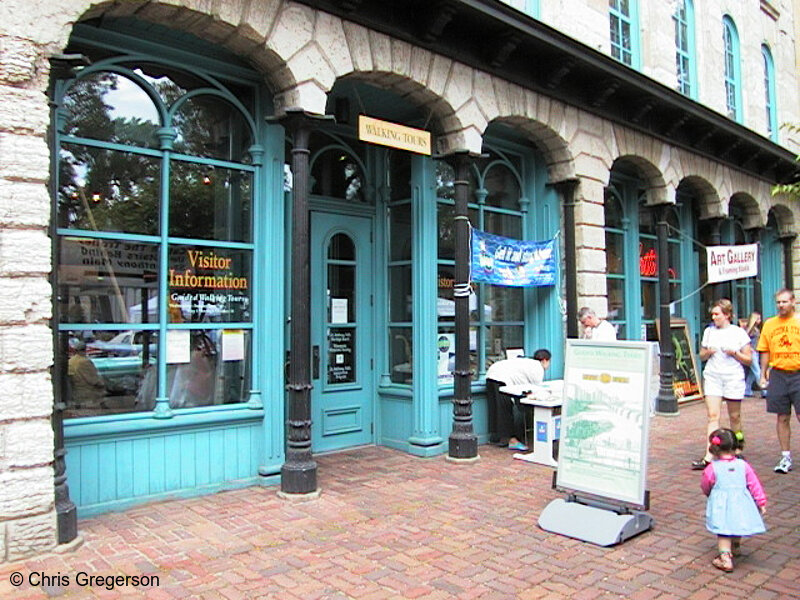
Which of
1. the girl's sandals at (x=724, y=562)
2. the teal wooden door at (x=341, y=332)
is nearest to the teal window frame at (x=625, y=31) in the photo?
the teal wooden door at (x=341, y=332)

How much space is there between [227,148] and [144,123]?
80 centimetres

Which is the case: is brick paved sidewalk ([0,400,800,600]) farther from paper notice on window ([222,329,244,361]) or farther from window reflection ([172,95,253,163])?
window reflection ([172,95,253,163])

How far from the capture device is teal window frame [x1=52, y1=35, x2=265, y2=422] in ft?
17.6

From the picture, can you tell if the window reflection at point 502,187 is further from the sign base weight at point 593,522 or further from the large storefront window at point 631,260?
the sign base weight at point 593,522

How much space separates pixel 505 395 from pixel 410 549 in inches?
140

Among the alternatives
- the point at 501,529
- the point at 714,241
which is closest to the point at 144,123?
the point at 501,529

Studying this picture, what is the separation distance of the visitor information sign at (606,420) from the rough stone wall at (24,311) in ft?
12.2

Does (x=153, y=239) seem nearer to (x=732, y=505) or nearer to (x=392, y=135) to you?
(x=392, y=135)

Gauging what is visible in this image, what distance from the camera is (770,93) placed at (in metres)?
14.7

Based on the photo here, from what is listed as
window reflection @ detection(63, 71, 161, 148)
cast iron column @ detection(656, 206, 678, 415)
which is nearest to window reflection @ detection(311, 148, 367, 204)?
window reflection @ detection(63, 71, 161, 148)

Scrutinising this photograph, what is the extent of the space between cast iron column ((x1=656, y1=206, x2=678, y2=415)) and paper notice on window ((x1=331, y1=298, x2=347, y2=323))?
17.9 ft

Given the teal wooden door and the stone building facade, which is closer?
the stone building facade

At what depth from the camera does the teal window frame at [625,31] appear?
33.0 ft

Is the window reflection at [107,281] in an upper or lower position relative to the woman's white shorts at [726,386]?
upper
